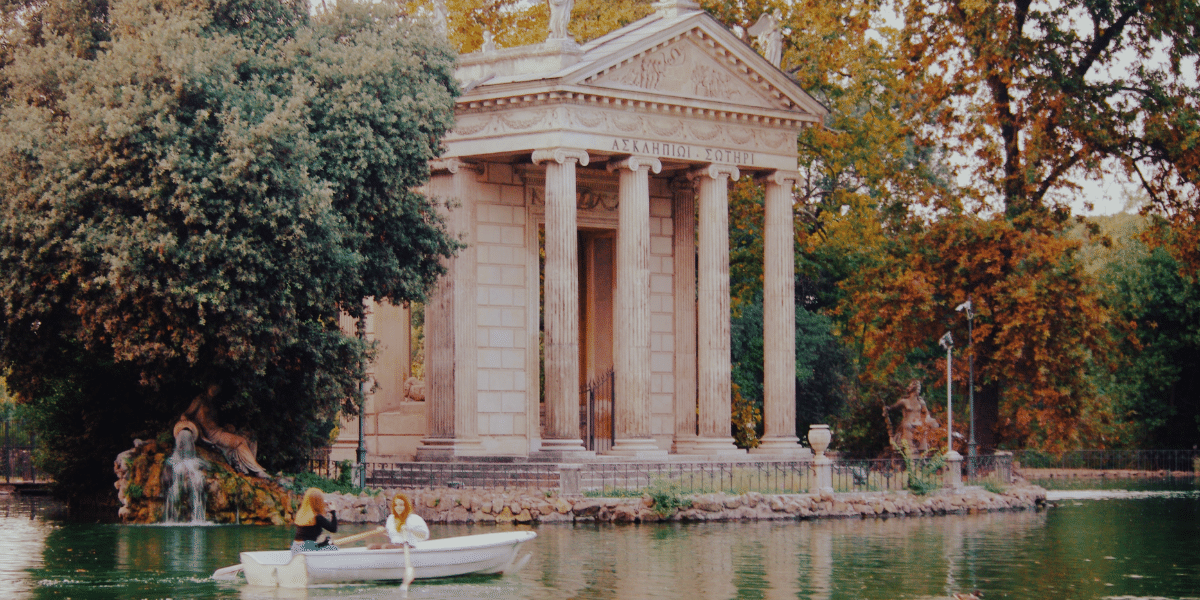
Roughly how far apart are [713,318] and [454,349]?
23.0 ft

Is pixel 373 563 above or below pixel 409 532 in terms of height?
below

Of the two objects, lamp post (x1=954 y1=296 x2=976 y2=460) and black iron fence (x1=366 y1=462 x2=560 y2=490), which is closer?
black iron fence (x1=366 y1=462 x2=560 y2=490)

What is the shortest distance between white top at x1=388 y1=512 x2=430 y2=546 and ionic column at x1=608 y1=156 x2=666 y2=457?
15920mm

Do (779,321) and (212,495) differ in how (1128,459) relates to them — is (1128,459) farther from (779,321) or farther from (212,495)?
(212,495)

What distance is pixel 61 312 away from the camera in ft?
105

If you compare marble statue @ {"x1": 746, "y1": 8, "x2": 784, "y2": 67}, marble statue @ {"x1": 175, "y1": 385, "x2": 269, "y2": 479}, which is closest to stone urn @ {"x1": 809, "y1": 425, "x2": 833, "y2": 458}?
marble statue @ {"x1": 746, "y1": 8, "x2": 784, "y2": 67}

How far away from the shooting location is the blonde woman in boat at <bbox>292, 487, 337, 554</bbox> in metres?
21.5

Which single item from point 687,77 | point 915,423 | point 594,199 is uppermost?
point 687,77

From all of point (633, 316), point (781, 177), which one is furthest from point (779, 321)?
point (633, 316)

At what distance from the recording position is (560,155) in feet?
123

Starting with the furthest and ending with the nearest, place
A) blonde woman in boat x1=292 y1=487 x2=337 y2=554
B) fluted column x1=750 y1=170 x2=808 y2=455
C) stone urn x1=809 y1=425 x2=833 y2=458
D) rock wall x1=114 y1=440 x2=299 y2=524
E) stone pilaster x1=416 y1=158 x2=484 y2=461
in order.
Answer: fluted column x1=750 y1=170 x2=808 y2=455 < stone pilaster x1=416 y1=158 x2=484 y2=461 < stone urn x1=809 y1=425 x2=833 y2=458 < rock wall x1=114 y1=440 x2=299 y2=524 < blonde woman in boat x1=292 y1=487 x2=337 y2=554

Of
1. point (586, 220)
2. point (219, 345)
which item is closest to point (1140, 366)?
point (586, 220)

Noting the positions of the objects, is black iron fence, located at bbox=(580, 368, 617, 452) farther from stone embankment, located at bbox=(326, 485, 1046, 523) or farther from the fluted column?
stone embankment, located at bbox=(326, 485, 1046, 523)

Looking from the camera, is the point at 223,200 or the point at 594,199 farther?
the point at 594,199
